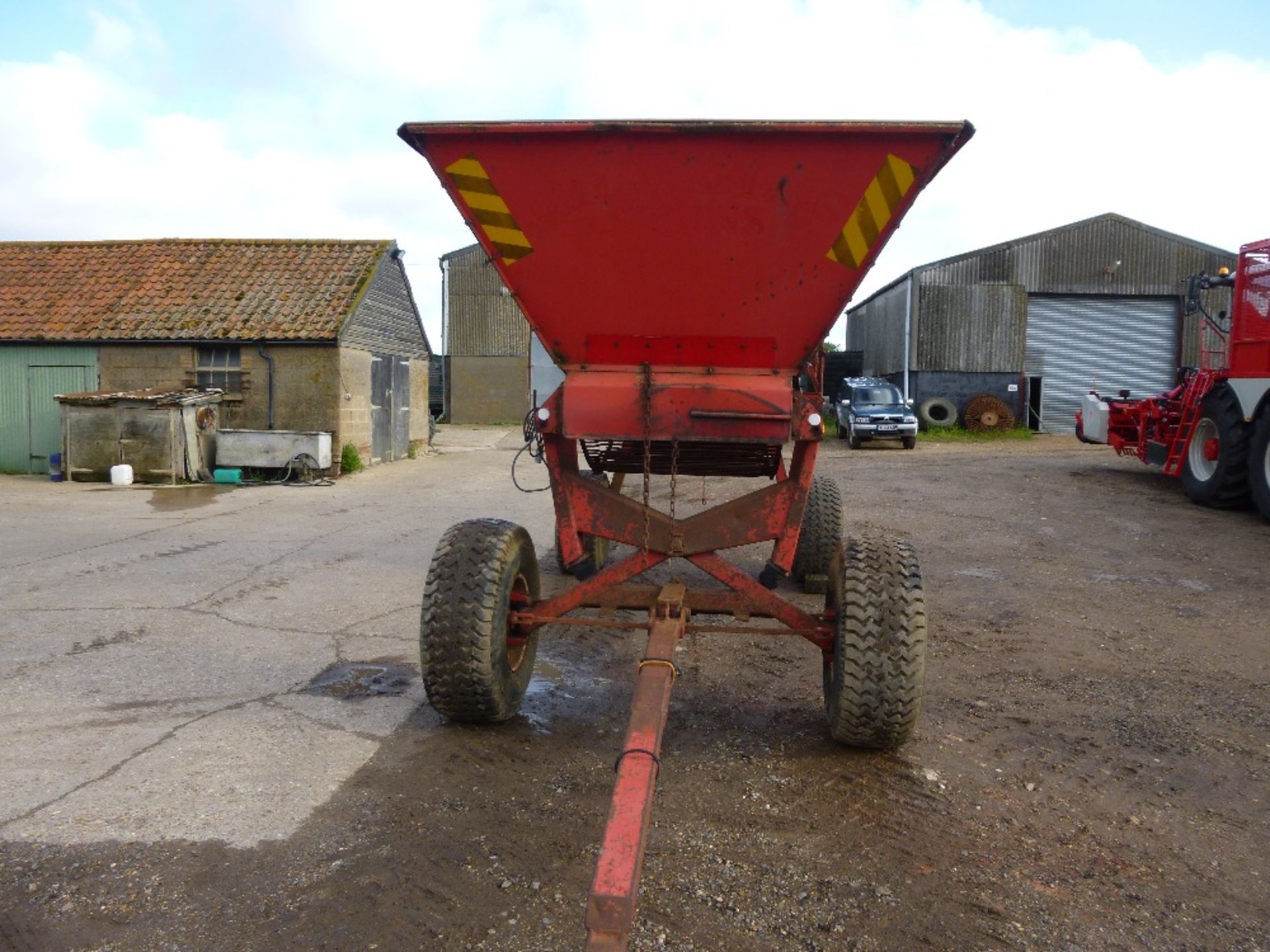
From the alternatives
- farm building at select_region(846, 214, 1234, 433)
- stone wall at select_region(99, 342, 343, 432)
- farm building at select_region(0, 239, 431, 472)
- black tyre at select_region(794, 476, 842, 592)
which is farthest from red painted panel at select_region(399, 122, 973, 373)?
farm building at select_region(846, 214, 1234, 433)

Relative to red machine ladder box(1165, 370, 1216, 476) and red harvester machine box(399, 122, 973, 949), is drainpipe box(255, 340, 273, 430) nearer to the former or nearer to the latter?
red harvester machine box(399, 122, 973, 949)

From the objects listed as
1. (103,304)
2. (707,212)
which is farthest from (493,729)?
(103,304)

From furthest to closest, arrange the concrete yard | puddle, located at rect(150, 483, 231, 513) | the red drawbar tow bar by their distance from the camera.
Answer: puddle, located at rect(150, 483, 231, 513) → the concrete yard → the red drawbar tow bar

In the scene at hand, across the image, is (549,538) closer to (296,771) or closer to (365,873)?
(296,771)

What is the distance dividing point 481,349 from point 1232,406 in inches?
1079

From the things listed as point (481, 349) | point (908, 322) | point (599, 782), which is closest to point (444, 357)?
point (481, 349)

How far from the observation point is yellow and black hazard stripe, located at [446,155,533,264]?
167 inches

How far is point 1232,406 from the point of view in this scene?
11.1 meters

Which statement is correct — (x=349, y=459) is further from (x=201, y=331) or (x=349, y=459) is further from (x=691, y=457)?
(x=691, y=457)

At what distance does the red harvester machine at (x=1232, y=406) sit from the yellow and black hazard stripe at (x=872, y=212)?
839cm

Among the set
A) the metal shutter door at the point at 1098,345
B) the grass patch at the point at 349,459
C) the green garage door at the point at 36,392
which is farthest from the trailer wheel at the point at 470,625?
the metal shutter door at the point at 1098,345

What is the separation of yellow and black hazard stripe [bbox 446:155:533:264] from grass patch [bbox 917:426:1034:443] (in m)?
22.4

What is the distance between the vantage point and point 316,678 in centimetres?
508

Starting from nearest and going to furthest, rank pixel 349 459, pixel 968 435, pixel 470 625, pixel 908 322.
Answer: pixel 470 625 < pixel 349 459 < pixel 968 435 < pixel 908 322
